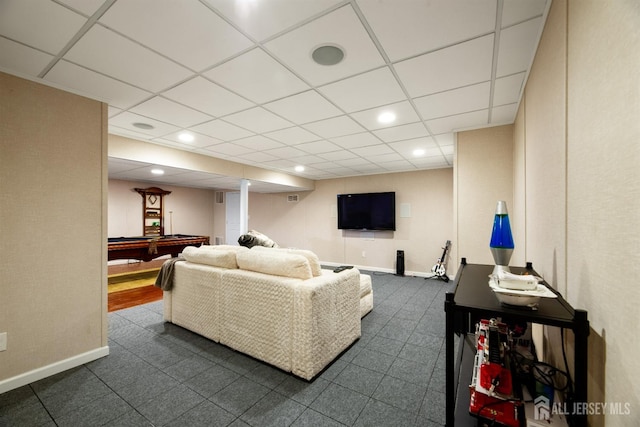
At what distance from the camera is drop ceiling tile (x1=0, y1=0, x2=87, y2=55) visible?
4.49 ft

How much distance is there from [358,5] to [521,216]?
220cm

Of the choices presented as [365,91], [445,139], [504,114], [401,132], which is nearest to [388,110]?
[365,91]

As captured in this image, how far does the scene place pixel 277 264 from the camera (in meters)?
2.27

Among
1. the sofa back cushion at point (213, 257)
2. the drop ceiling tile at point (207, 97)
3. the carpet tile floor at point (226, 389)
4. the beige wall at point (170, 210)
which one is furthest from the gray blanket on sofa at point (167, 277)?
the beige wall at point (170, 210)

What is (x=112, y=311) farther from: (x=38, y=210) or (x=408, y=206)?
(x=408, y=206)

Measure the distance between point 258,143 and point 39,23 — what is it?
7.90 ft

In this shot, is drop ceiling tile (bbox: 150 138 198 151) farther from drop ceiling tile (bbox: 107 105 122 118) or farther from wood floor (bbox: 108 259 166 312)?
wood floor (bbox: 108 259 166 312)

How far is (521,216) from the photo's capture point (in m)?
2.35

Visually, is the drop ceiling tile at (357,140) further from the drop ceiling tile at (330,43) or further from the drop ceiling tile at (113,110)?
the drop ceiling tile at (113,110)

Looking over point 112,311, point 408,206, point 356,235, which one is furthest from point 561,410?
point 356,235

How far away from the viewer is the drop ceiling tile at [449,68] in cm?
169

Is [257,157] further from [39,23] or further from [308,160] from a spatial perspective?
[39,23]

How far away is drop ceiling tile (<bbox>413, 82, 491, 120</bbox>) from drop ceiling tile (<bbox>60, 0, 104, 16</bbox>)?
7.52 ft

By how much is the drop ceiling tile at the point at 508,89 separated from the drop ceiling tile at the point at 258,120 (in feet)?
6.62
